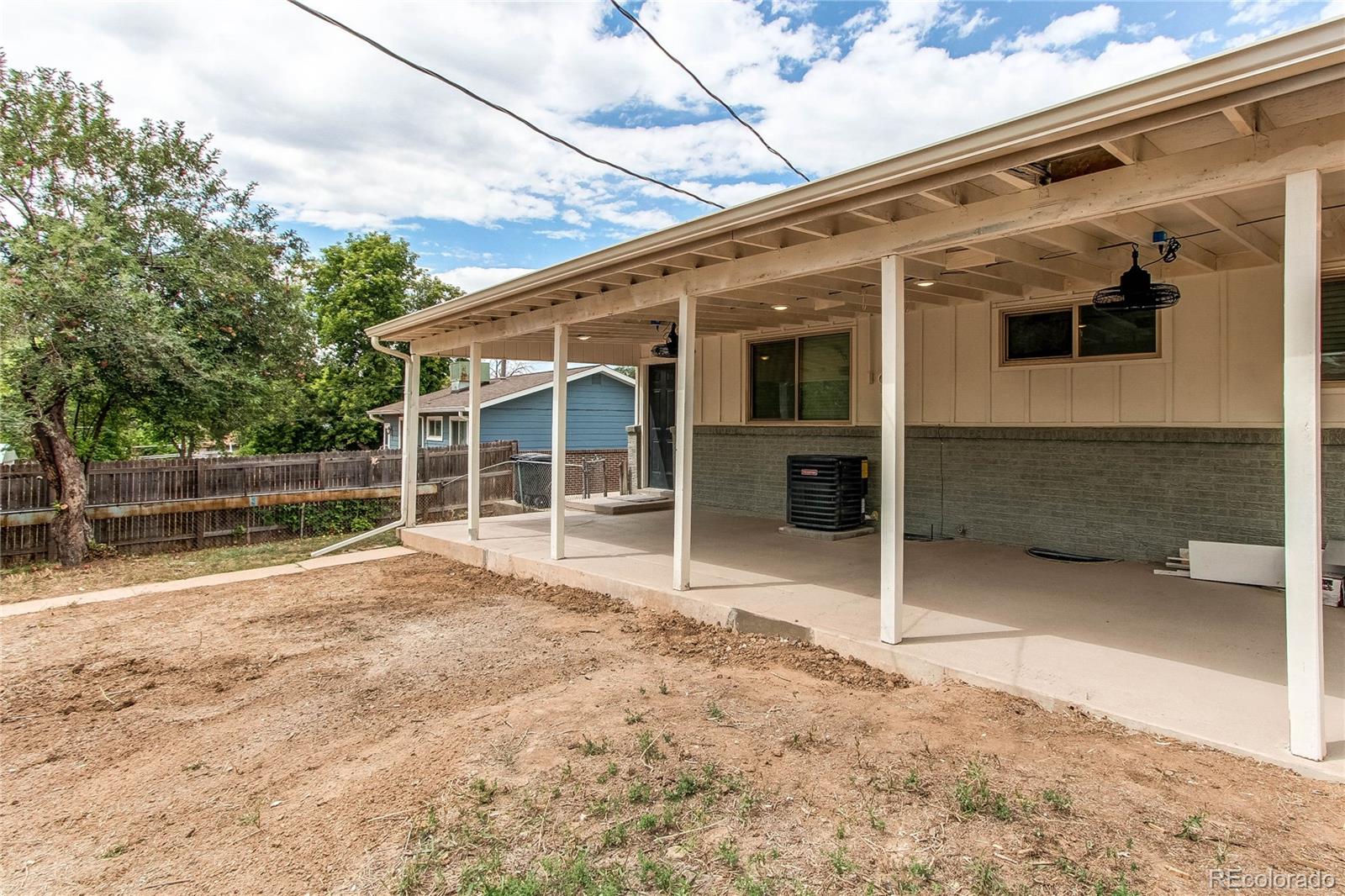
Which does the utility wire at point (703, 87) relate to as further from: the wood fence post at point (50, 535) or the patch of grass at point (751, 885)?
the wood fence post at point (50, 535)

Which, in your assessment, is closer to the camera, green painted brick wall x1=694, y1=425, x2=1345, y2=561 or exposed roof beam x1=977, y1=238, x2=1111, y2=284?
exposed roof beam x1=977, y1=238, x2=1111, y2=284

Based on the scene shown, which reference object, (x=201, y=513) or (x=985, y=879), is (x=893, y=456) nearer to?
(x=985, y=879)

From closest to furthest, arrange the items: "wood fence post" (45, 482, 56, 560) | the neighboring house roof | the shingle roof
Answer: "wood fence post" (45, 482, 56, 560) < the neighboring house roof < the shingle roof

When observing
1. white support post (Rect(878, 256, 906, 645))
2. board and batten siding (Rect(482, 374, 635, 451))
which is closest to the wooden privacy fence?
board and batten siding (Rect(482, 374, 635, 451))

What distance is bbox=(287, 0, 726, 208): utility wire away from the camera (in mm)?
4926

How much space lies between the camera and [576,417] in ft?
65.7

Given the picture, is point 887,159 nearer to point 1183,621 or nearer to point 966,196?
point 966,196

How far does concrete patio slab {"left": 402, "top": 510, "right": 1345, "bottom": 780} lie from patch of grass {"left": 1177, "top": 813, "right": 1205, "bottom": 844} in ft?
1.83

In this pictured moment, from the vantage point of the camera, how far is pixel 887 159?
3.31 meters

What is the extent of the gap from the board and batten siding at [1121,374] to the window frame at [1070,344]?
3 cm

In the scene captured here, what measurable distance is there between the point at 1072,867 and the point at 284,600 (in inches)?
245

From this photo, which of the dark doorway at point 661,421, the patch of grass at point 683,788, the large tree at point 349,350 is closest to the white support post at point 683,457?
the patch of grass at point 683,788

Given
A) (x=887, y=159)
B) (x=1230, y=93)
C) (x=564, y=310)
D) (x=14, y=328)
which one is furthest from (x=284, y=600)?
(x=1230, y=93)

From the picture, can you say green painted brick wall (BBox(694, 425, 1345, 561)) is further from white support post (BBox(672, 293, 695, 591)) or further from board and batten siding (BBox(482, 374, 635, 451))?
board and batten siding (BBox(482, 374, 635, 451))
